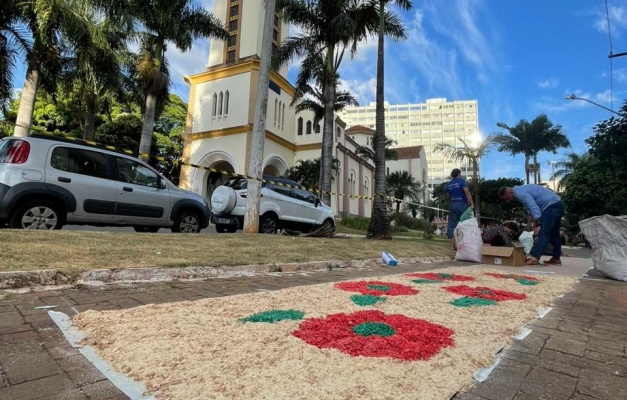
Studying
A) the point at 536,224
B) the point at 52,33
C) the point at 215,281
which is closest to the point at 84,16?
the point at 52,33

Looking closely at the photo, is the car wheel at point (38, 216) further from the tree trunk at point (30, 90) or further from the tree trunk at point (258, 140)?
the tree trunk at point (30, 90)

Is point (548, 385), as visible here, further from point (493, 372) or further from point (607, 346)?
point (607, 346)

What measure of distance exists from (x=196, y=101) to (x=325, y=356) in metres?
30.1

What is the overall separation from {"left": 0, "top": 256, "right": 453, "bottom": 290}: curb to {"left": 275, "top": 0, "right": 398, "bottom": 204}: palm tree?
10.9 meters

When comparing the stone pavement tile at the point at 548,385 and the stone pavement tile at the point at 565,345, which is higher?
the stone pavement tile at the point at 565,345

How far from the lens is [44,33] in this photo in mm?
13883

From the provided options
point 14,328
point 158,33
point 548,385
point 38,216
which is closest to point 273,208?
point 38,216

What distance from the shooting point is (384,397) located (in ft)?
5.54

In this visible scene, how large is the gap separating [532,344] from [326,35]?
17.9m

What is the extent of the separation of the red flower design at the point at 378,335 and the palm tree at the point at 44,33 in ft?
47.6

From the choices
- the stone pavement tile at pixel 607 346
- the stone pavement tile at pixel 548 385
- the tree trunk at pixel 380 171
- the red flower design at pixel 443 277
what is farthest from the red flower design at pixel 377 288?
the tree trunk at pixel 380 171

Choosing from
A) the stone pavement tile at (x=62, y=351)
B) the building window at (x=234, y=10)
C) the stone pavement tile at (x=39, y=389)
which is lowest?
the stone pavement tile at (x=39, y=389)

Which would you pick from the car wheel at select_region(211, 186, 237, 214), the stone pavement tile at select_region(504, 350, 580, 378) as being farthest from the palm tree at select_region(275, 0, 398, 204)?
the stone pavement tile at select_region(504, 350, 580, 378)

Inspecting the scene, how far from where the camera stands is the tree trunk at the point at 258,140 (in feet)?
32.2
